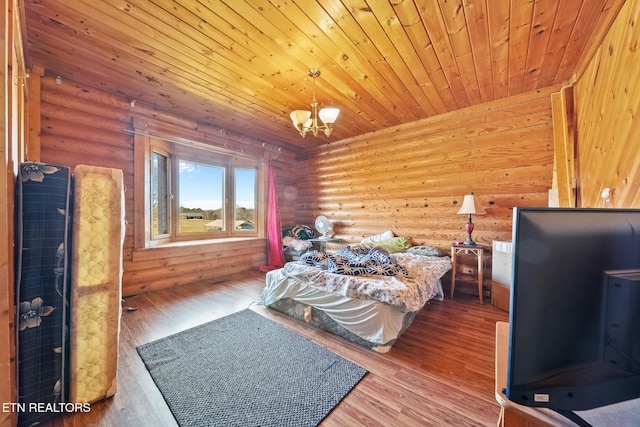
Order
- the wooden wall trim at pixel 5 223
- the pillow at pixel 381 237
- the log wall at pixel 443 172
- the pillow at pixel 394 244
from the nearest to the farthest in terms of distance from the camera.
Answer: the wooden wall trim at pixel 5 223, the log wall at pixel 443 172, the pillow at pixel 394 244, the pillow at pixel 381 237

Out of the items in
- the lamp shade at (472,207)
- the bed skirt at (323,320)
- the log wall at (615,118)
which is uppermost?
the log wall at (615,118)

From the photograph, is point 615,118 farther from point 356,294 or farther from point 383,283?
point 356,294

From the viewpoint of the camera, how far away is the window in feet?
10.6

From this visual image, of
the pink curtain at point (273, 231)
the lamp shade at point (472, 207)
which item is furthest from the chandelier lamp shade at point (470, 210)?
the pink curtain at point (273, 231)

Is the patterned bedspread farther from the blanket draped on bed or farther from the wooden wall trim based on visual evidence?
the wooden wall trim

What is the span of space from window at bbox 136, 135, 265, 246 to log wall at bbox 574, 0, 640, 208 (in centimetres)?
427

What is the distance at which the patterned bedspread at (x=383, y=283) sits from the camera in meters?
1.86

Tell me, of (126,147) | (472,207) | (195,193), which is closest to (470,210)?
(472,207)

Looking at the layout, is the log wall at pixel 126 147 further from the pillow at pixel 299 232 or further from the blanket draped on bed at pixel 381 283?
the blanket draped on bed at pixel 381 283

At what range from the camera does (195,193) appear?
3930 mm

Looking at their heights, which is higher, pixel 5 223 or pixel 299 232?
pixel 5 223

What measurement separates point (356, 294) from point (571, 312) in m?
1.54

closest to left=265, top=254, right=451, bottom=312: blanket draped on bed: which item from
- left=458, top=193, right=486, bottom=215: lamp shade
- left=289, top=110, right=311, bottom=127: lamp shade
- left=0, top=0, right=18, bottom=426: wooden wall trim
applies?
left=458, top=193, right=486, bottom=215: lamp shade

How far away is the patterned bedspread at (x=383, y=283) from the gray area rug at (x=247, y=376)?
0.50 meters
